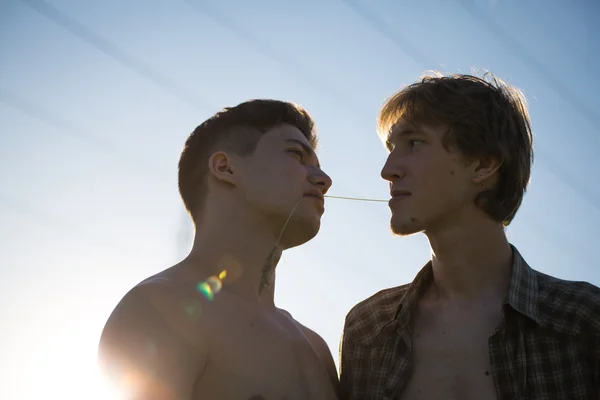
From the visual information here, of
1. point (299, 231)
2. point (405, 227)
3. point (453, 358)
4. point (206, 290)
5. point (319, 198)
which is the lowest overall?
point (453, 358)

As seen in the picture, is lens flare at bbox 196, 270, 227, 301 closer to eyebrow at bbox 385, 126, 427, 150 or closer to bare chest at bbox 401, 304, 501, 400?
bare chest at bbox 401, 304, 501, 400

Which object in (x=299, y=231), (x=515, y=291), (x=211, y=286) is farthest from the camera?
(x=299, y=231)

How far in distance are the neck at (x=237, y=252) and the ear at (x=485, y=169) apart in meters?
1.53

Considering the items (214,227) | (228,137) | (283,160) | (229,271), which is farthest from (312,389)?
(228,137)

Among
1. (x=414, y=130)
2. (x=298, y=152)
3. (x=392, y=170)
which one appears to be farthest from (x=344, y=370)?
(x=414, y=130)

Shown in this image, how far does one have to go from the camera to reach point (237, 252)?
4.98 metres

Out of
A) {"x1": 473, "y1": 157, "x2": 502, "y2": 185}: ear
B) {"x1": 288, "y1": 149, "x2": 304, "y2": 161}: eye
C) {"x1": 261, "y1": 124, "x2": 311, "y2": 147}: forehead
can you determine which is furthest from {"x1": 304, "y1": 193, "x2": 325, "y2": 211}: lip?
{"x1": 473, "y1": 157, "x2": 502, "y2": 185}: ear

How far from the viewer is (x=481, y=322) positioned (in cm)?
503

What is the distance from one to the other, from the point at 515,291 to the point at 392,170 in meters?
1.25

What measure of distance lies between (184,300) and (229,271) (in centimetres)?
61

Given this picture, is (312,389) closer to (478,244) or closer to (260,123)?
(478,244)

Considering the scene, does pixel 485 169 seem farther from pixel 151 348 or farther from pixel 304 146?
pixel 151 348

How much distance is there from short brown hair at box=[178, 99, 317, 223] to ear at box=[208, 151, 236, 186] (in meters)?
0.09

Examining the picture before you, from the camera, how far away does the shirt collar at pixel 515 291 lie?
473 cm
